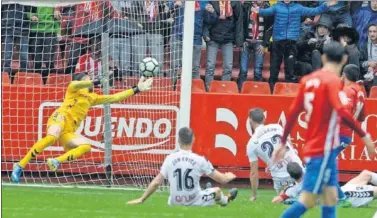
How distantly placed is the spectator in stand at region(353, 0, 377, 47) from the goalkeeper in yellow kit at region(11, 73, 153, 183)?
16.3 ft

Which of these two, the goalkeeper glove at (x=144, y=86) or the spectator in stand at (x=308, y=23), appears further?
the spectator in stand at (x=308, y=23)

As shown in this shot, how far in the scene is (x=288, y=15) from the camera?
66.3 ft

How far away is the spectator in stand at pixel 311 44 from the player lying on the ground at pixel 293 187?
495 cm

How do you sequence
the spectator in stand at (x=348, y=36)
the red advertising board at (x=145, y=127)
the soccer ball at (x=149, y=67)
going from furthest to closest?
1. the spectator in stand at (x=348, y=36)
2. the red advertising board at (x=145, y=127)
3. the soccer ball at (x=149, y=67)

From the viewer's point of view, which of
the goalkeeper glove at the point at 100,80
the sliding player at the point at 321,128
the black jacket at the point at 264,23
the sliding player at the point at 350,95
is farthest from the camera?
the black jacket at the point at 264,23

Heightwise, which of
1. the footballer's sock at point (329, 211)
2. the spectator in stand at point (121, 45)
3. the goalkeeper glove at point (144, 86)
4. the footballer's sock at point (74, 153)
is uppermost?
the spectator in stand at point (121, 45)

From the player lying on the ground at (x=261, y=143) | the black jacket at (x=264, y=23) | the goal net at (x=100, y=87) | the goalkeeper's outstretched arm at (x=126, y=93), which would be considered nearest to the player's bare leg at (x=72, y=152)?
the goalkeeper's outstretched arm at (x=126, y=93)

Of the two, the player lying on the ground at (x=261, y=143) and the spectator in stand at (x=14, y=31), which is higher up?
the spectator in stand at (x=14, y=31)

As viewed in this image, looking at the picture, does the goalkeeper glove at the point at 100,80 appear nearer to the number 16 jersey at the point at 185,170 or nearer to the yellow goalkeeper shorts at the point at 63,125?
the yellow goalkeeper shorts at the point at 63,125

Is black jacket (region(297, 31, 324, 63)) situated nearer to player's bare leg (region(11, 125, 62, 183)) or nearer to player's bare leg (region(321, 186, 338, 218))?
player's bare leg (region(11, 125, 62, 183))

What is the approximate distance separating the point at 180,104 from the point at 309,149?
7289 mm

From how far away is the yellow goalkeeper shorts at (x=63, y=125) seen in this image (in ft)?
58.6

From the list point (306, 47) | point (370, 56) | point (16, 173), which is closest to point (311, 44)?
point (306, 47)

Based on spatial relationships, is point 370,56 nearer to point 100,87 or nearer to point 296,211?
point 100,87
